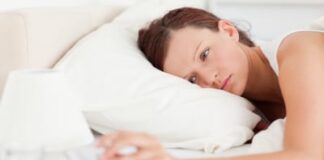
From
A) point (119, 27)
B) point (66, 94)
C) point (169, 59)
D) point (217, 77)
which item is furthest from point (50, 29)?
point (66, 94)

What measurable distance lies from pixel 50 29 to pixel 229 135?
1.73ft

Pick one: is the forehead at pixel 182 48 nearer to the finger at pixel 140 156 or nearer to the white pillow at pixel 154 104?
the white pillow at pixel 154 104

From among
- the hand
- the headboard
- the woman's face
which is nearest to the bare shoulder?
the woman's face

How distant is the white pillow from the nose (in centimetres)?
4

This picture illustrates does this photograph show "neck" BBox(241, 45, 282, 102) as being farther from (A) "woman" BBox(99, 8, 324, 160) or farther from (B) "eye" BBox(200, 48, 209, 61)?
(B) "eye" BBox(200, 48, 209, 61)

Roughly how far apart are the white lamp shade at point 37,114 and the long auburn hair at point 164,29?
1.95ft

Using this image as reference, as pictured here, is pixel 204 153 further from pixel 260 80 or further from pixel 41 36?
pixel 41 36

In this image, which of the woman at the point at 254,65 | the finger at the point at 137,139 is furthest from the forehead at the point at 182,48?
the finger at the point at 137,139

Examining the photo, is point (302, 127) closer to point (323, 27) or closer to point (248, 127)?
point (248, 127)

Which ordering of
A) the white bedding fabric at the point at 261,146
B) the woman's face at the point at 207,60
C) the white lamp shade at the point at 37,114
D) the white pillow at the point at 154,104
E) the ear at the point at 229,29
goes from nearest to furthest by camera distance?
the white lamp shade at the point at 37,114, the white bedding fabric at the point at 261,146, the white pillow at the point at 154,104, the woman's face at the point at 207,60, the ear at the point at 229,29

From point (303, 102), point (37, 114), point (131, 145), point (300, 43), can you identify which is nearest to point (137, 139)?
point (131, 145)

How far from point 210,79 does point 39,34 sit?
42 cm

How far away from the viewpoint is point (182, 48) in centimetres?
122

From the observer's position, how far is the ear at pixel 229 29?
4.30 feet
